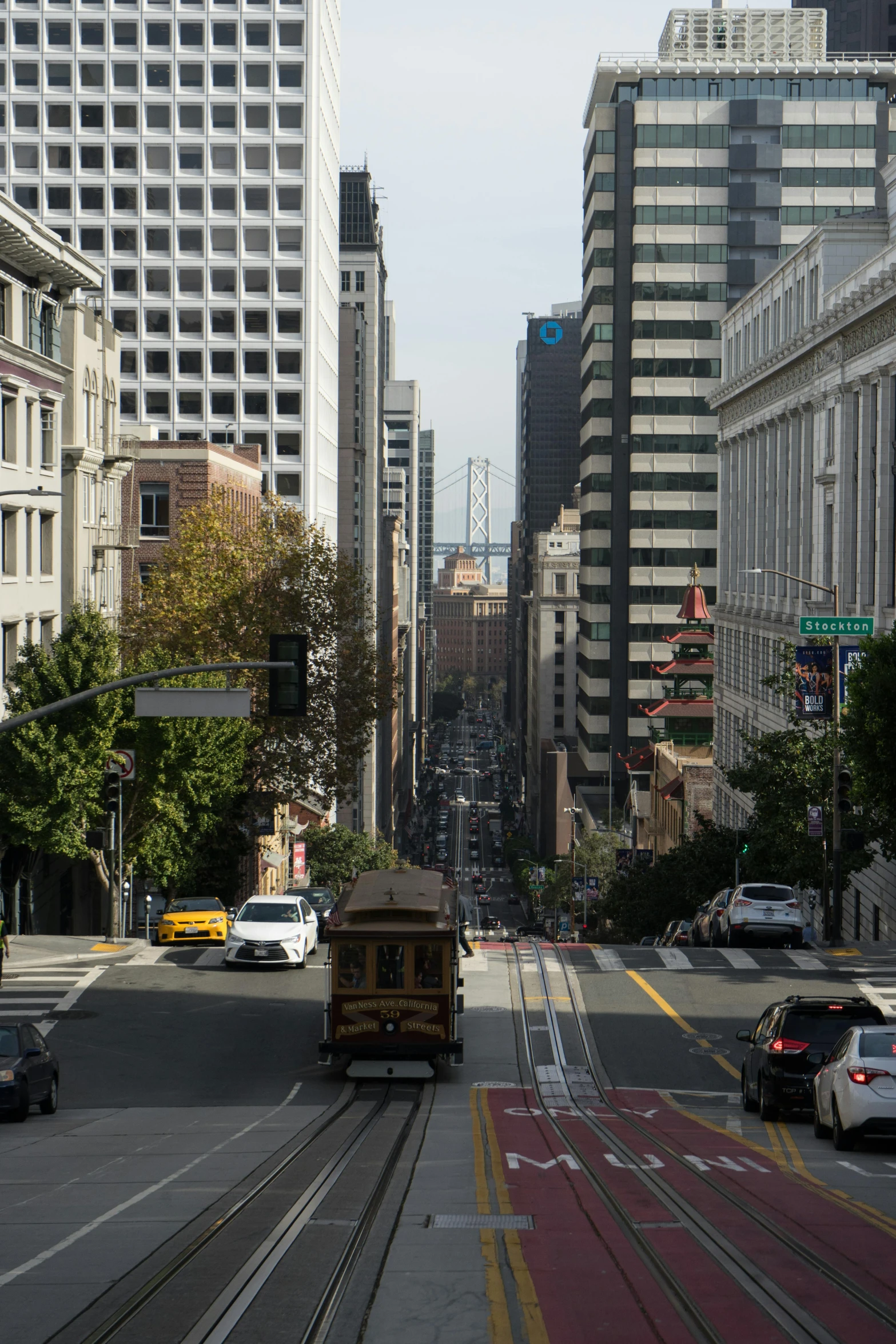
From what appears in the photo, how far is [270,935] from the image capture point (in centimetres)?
3562

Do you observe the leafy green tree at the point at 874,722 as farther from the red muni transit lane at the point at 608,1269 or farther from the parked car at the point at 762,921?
the red muni transit lane at the point at 608,1269

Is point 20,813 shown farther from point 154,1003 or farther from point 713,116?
point 713,116

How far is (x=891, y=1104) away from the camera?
17.3 metres

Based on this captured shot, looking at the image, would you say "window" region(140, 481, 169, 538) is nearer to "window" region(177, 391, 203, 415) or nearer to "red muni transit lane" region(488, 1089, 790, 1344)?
"window" region(177, 391, 203, 415)

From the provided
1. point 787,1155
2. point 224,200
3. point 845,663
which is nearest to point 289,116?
point 224,200

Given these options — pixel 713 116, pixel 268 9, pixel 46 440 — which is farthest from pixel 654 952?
pixel 713 116

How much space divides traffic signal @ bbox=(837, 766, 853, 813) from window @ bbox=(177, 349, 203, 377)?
67.5 m

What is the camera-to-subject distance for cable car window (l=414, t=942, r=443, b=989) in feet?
81.8

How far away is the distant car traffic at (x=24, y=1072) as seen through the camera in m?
21.2

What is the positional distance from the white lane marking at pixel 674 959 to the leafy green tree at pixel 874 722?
598 cm

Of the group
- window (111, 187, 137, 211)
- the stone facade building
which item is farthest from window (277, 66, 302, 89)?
the stone facade building

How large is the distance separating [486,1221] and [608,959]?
83.0ft

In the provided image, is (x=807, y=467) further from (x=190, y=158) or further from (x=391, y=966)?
(x=391, y=966)

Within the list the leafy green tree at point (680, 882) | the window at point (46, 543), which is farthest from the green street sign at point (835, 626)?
the window at point (46, 543)
